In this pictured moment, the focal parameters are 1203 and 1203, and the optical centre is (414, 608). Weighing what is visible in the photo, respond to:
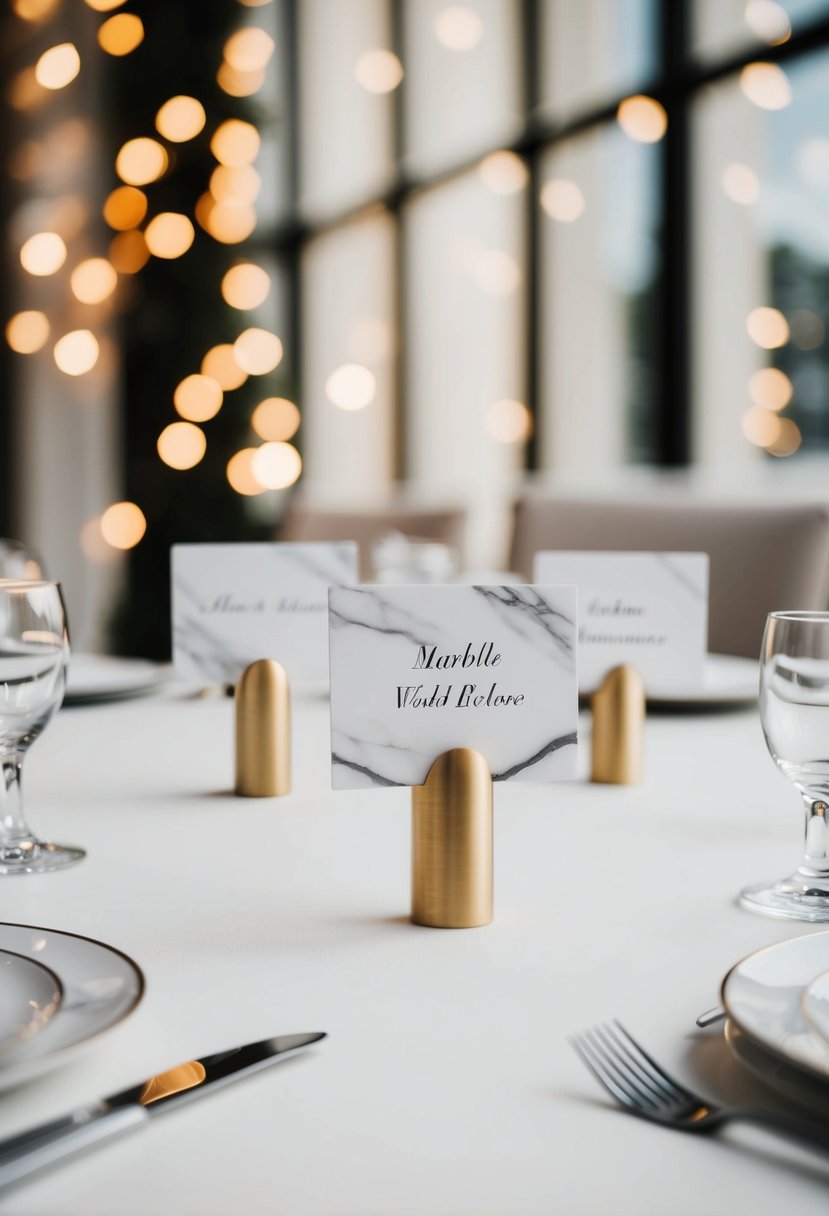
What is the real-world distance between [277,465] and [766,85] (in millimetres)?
2355

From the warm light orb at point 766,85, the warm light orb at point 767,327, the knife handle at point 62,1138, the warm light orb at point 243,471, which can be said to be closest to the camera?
the knife handle at point 62,1138

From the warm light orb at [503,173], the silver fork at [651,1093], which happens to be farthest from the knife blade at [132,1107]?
the warm light orb at [503,173]

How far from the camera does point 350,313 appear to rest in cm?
506

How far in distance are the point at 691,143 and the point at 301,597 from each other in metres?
2.70

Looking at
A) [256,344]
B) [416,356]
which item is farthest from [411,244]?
[256,344]

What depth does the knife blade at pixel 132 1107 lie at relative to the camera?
402mm

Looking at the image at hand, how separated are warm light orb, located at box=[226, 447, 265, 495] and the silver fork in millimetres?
4183

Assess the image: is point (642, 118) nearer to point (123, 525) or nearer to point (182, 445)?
point (182, 445)

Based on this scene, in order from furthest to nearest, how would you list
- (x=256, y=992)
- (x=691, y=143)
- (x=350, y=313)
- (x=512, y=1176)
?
(x=350, y=313) → (x=691, y=143) → (x=256, y=992) → (x=512, y=1176)

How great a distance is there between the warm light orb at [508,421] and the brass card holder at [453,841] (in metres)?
3.42

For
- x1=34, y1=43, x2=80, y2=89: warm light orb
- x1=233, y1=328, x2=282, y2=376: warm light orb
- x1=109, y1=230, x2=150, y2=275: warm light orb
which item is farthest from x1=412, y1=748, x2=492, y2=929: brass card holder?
x1=34, y1=43, x2=80, y2=89: warm light orb

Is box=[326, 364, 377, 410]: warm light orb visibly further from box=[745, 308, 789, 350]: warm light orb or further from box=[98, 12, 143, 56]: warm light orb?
box=[745, 308, 789, 350]: warm light orb

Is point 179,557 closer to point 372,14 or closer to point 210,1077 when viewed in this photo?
point 210,1077

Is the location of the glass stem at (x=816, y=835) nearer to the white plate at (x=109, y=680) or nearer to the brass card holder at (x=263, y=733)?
the brass card holder at (x=263, y=733)
